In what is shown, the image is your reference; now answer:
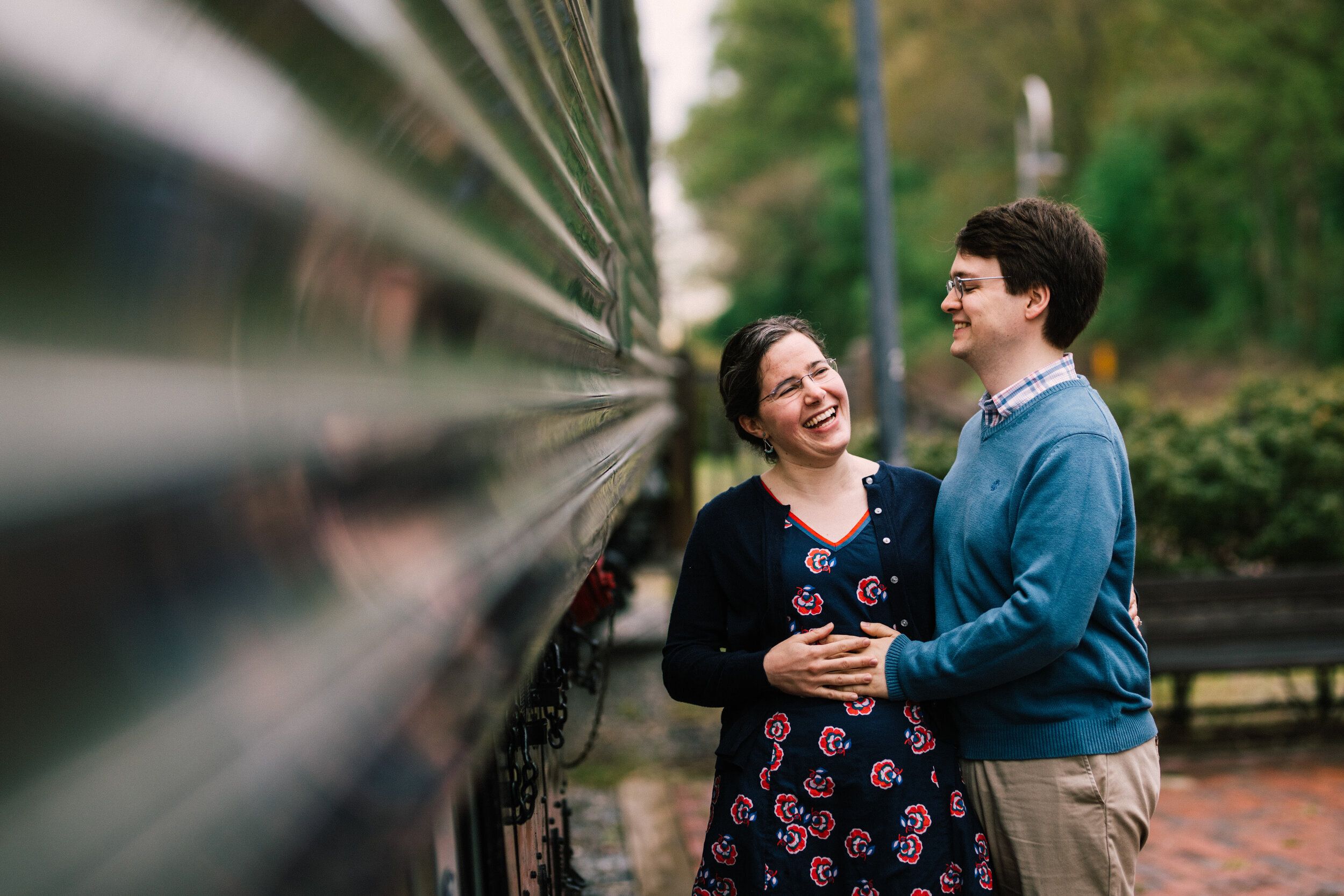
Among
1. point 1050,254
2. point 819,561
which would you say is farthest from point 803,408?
point 1050,254

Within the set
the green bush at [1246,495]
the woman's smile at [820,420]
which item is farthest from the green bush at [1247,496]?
the woman's smile at [820,420]

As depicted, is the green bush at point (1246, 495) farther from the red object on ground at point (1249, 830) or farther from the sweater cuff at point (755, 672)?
the sweater cuff at point (755, 672)

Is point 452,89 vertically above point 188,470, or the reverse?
point 452,89

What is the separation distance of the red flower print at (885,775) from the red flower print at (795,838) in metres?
0.16

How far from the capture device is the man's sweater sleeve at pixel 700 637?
2.08 m

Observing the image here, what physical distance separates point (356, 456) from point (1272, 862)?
4.78 meters

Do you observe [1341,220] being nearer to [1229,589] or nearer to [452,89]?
[1229,589]

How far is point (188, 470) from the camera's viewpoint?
46 cm

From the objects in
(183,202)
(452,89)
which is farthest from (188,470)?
(452,89)

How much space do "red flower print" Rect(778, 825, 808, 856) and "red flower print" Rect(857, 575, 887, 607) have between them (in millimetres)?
429

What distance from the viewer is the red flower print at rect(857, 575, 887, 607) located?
205cm

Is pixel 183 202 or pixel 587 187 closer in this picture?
pixel 183 202

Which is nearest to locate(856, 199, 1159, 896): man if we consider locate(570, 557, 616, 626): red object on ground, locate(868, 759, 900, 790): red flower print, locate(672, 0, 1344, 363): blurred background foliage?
locate(868, 759, 900, 790): red flower print

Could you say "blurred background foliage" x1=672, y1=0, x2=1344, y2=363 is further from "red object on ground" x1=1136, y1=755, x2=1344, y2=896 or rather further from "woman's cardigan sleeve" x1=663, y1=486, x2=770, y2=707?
"woman's cardigan sleeve" x1=663, y1=486, x2=770, y2=707
